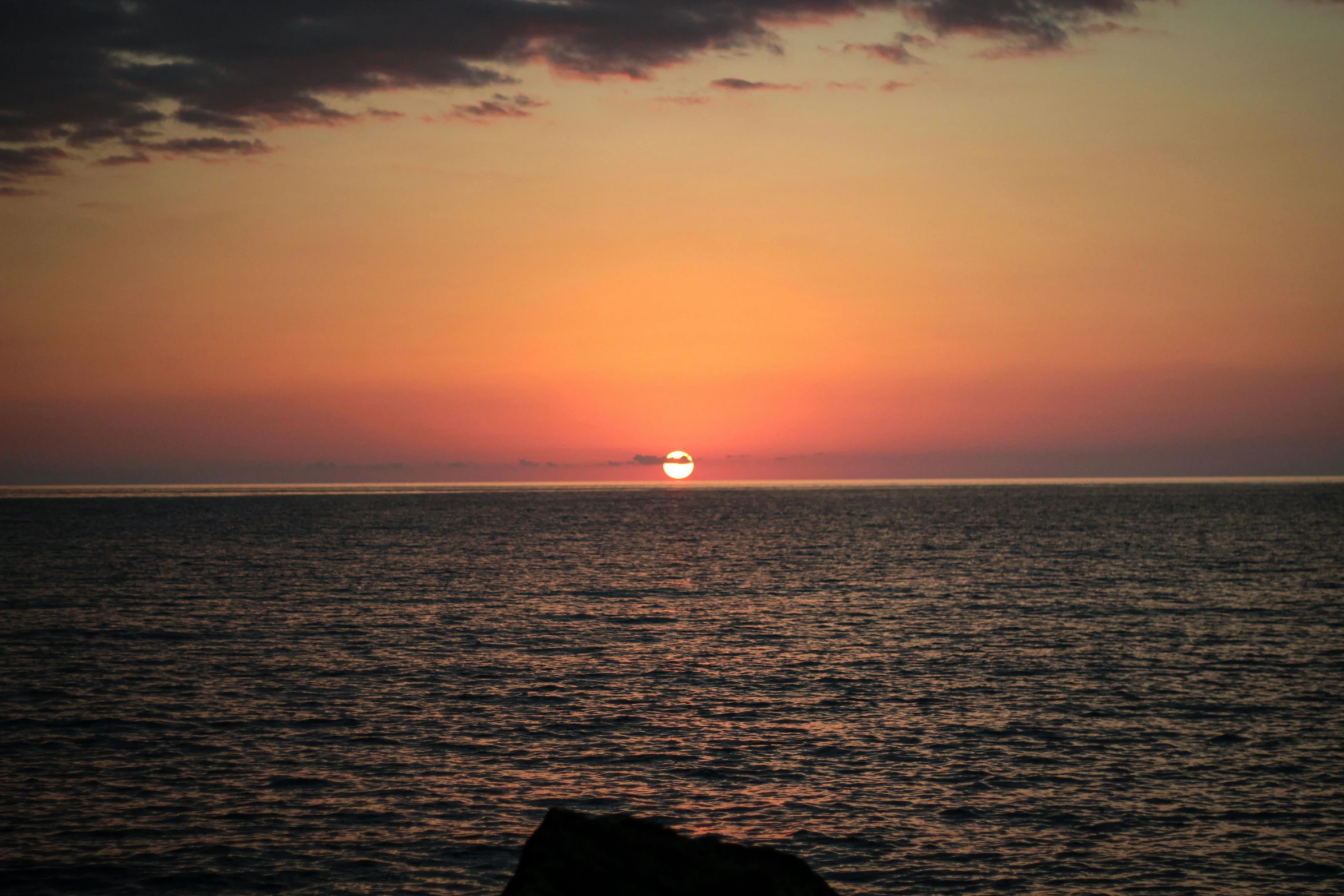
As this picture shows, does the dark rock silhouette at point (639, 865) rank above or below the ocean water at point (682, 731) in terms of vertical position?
above

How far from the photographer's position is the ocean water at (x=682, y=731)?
21.6 metres

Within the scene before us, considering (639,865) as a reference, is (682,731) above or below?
below

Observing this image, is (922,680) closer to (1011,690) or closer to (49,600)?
(1011,690)

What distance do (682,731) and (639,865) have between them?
18816mm

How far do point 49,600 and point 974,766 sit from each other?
189 ft

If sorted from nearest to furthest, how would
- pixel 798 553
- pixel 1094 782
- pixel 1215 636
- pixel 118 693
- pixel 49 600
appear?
pixel 1094 782 → pixel 118 693 → pixel 1215 636 → pixel 49 600 → pixel 798 553

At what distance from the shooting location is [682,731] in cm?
3180

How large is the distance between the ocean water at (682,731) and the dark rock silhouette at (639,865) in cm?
758

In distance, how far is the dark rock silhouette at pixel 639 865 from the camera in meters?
12.9

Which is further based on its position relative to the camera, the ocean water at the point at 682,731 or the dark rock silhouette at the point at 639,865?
the ocean water at the point at 682,731

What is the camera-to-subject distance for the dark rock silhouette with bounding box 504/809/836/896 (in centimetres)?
1291

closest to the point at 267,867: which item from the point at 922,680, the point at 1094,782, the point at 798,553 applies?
the point at 1094,782

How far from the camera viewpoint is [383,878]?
20.4 meters

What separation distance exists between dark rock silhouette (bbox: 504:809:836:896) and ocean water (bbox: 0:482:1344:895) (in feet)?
24.9
